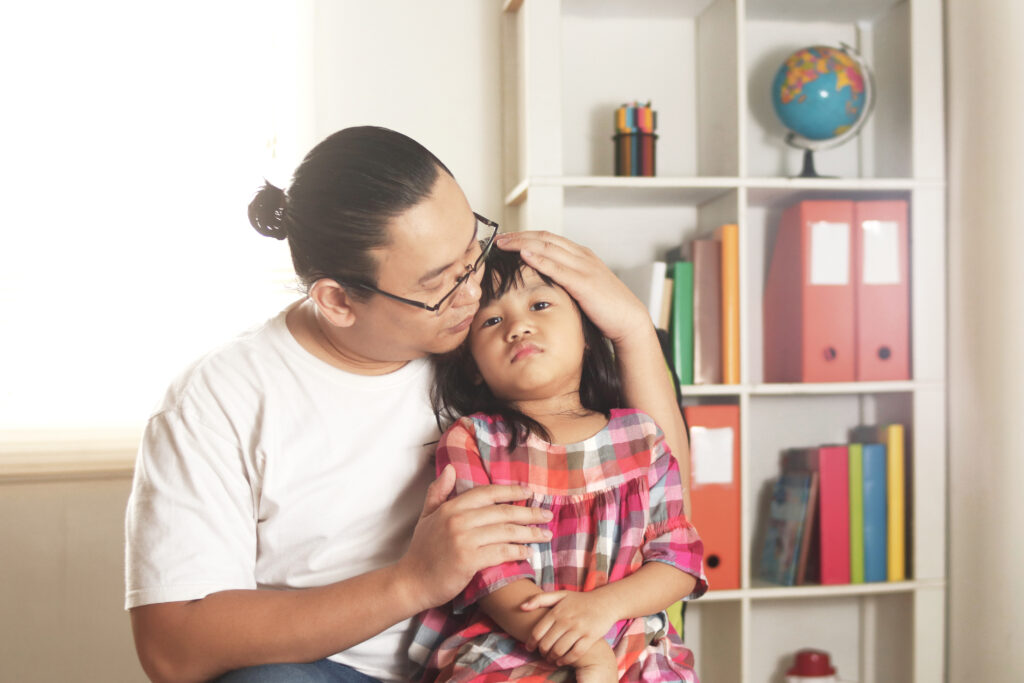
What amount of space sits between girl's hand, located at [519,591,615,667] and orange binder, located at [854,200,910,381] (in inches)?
55.4

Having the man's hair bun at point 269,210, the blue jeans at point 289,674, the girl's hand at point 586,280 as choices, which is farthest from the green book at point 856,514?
the man's hair bun at point 269,210

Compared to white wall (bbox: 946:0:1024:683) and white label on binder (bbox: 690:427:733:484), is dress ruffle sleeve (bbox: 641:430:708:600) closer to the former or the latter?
white label on binder (bbox: 690:427:733:484)

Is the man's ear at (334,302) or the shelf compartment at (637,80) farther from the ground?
the shelf compartment at (637,80)

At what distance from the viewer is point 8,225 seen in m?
2.28

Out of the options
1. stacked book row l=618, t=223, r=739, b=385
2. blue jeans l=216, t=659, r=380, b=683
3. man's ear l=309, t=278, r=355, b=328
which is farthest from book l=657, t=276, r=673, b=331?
blue jeans l=216, t=659, r=380, b=683

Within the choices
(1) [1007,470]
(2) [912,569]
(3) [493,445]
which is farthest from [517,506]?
(2) [912,569]

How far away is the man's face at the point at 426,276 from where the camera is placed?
1189mm

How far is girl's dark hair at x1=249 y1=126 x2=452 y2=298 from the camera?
1.17 metres

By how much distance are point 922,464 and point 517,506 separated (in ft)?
4.85

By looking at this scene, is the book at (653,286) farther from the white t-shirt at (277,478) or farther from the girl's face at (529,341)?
the white t-shirt at (277,478)

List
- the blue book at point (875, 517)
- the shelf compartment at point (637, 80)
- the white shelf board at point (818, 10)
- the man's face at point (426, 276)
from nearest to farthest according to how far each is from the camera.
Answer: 1. the man's face at point (426, 276)
2. the blue book at point (875, 517)
3. the white shelf board at point (818, 10)
4. the shelf compartment at point (637, 80)

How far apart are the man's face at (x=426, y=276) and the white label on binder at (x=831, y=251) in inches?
49.8

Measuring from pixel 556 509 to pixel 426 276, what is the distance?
37 centimetres

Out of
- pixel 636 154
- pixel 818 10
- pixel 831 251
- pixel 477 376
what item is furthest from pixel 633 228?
pixel 477 376
